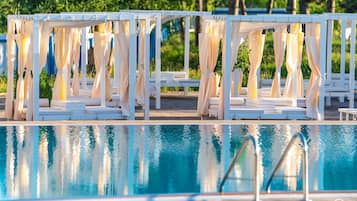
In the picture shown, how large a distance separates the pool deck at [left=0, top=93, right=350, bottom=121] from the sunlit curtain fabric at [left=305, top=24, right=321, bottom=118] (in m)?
0.79

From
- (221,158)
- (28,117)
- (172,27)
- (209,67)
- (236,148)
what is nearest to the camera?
(221,158)

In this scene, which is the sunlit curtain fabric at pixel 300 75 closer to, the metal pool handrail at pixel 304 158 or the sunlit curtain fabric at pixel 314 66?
the sunlit curtain fabric at pixel 314 66

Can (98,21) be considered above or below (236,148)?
above

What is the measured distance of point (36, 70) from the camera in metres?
18.5

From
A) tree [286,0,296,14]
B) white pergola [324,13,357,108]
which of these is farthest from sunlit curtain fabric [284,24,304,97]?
tree [286,0,296,14]

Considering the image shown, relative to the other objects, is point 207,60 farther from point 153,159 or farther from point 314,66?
point 153,159

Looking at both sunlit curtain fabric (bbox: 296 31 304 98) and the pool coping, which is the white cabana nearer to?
the pool coping

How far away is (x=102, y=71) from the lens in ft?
65.0

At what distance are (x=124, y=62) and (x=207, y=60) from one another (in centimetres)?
152

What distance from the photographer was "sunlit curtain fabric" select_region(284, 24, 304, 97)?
20.8m

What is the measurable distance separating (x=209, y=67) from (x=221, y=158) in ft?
17.5

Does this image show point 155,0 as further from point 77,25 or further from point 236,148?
point 236,148

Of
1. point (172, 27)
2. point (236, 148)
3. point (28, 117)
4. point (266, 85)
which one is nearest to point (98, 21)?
point (28, 117)

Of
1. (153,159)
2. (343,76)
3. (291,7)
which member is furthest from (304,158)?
(291,7)
